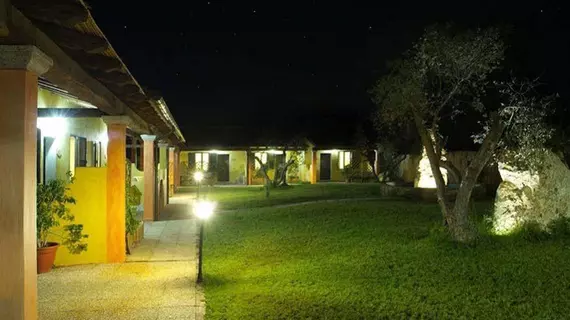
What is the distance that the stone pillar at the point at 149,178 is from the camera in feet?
48.4

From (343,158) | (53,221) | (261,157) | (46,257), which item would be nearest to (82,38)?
(53,221)

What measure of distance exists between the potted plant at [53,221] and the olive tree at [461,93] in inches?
254

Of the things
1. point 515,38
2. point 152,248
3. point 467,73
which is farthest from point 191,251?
point 515,38

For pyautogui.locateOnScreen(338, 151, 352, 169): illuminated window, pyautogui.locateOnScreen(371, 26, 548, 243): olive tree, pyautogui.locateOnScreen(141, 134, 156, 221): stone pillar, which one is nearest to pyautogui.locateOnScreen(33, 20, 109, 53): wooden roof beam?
pyautogui.locateOnScreen(371, 26, 548, 243): olive tree

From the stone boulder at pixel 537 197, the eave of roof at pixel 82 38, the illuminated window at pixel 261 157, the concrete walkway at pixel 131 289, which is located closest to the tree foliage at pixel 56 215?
the concrete walkway at pixel 131 289

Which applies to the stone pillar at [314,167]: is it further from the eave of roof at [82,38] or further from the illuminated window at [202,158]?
the eave of roof at [82,38]

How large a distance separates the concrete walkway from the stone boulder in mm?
6265

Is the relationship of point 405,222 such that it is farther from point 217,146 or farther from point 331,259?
point 217,146

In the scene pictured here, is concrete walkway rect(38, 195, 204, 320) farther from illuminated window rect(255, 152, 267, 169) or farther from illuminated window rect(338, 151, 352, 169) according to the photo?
illuminated window rect(338, 151, 352, 169)

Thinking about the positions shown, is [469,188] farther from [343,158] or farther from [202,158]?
[202,158]

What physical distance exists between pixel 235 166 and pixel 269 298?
28566 millimetres

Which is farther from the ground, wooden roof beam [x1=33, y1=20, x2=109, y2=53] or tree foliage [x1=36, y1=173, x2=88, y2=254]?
wooden roof beam [x1=33, y1=20, x2=109, y2=53]

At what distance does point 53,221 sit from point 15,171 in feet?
15.6

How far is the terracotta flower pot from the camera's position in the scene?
8109 mm
